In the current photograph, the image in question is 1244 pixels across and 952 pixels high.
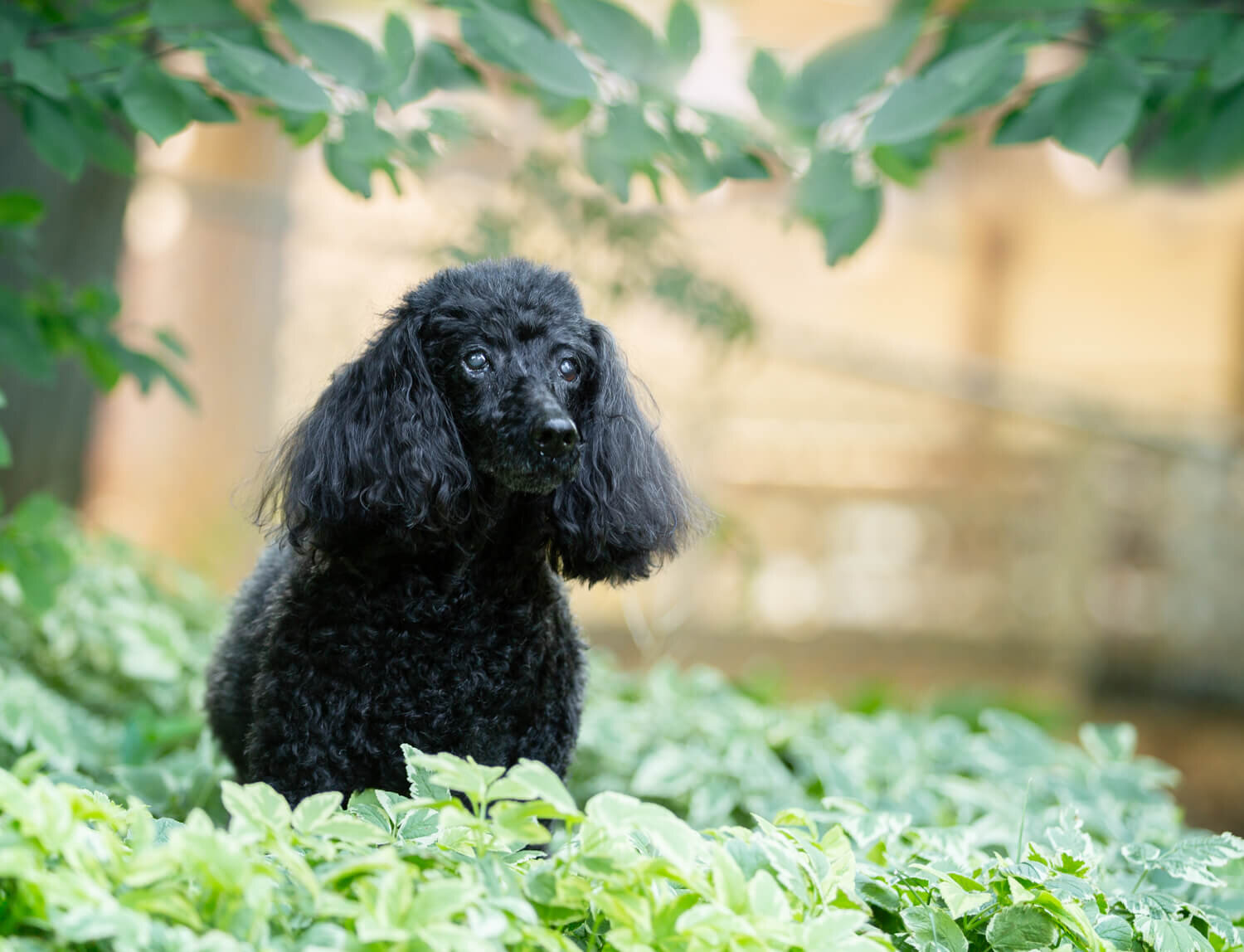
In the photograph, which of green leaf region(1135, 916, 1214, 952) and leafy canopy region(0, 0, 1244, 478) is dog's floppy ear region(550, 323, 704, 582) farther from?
green leaf region(1135, 916, 1214, 952)

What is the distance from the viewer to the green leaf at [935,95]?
177 cm

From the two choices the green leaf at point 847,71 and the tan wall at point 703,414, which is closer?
the green leaf at point 847,71

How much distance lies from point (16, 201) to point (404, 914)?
5.56 feet

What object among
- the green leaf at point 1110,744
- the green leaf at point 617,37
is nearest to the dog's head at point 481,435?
the green leaf at point 617,37

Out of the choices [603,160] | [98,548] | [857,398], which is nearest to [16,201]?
[603,160]

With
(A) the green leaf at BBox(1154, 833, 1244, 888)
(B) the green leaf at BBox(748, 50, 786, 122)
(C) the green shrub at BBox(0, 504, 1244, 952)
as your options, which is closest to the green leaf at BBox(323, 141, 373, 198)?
(B) the green leaf at BBox(748, 50, 786, 122)

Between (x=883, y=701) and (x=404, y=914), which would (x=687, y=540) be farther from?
(x=883, y=701)

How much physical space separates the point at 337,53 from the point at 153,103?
316 millimetres

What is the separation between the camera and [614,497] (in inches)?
65.9

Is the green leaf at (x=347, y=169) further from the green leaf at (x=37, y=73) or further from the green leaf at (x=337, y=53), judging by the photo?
the green leaf at (x=37, y=73)

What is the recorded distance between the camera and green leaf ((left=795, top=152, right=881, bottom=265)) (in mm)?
1974

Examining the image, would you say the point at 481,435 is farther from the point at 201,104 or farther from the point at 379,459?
the point at 201,104

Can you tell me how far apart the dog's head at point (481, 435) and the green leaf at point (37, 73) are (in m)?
0.69

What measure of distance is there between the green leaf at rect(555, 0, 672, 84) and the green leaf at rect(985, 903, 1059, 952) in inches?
58.3
